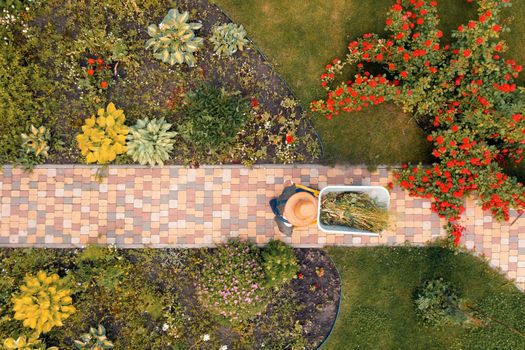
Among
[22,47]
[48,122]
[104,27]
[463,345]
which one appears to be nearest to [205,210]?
[48,122]

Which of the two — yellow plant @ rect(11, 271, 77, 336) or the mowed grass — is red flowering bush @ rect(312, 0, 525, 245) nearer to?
the mowed grass

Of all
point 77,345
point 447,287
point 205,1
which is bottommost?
point 77,345

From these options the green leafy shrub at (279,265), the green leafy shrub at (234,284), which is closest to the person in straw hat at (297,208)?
the green leafy shrub at (279,265)

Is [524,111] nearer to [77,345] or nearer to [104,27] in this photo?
[104,27]

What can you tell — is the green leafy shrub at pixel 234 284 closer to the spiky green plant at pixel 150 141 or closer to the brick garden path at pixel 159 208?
the brick garden path at pixel 159 208

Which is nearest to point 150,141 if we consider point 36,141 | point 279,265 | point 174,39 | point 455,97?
point 174,39
